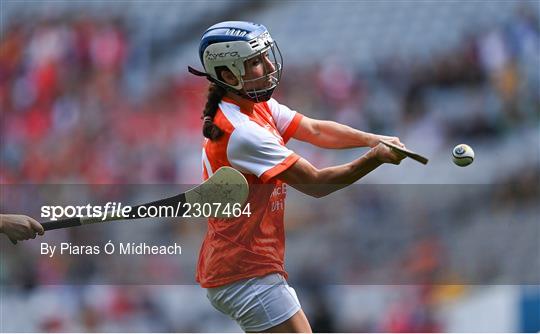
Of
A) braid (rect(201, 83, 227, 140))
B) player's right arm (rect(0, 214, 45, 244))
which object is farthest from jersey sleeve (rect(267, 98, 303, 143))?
player's right arm (rect(0, 214, 45, 244))

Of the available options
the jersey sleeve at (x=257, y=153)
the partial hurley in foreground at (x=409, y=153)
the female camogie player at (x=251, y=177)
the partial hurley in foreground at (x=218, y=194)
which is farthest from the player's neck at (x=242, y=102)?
the partial hurley in foreground at (x=409, y=153)

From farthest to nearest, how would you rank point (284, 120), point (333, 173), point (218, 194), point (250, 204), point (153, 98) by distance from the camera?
point (153, 98)
point (284, 120)
point (218, 194)
point (250, 204)
point (333, 173)

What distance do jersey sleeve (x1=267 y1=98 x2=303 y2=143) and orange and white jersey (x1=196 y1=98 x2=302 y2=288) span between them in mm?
220

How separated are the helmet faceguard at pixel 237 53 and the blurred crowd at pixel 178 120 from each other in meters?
2.80

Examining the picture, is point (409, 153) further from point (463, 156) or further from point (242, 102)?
point (242, 102)

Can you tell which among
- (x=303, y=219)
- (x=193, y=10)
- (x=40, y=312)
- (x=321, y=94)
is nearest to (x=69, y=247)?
(x=40, y=312)

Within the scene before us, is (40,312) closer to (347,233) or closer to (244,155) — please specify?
(347,233)

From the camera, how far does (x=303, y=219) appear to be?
22.5 feet

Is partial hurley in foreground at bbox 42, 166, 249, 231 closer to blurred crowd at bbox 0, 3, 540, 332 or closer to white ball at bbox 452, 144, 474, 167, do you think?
white ball at bbox 452, 144, 474, 167

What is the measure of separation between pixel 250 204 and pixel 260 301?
1.18 feet

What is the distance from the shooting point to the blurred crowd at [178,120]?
257 inches

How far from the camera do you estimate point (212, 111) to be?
12.0ft

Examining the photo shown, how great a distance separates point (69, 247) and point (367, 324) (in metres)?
2.00

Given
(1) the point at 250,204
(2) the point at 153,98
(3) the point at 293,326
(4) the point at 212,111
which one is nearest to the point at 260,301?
(3) the point at 293,326
